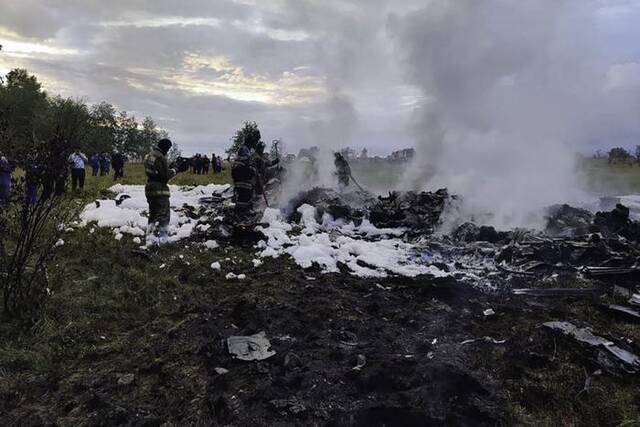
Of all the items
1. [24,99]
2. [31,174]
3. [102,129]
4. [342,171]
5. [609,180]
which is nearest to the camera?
[31,174]

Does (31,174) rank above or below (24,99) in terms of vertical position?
below

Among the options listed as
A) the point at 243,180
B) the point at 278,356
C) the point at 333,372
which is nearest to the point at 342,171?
the point at 243,180

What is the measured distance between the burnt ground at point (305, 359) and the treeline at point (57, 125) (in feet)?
6.93

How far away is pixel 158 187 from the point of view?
9.50 metres

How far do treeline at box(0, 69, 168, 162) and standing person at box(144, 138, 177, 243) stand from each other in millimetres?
1296

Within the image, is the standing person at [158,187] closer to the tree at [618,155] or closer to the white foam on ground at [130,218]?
the white foam on ground at [130,218]

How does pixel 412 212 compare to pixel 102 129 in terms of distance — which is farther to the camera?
pixel 102 129

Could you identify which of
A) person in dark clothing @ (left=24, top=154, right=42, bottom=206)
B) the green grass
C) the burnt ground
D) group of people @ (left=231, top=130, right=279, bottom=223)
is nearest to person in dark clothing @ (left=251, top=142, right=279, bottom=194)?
group of people @ (left=231, top=130, right=279, bottom=223)

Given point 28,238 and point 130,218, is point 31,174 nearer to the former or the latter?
point 28,238

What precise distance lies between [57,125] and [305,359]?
3753 millimetres

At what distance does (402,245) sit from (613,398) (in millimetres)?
6432

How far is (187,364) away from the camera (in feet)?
15.5

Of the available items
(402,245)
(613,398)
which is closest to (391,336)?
(613,398)

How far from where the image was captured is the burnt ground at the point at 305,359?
3.92m
